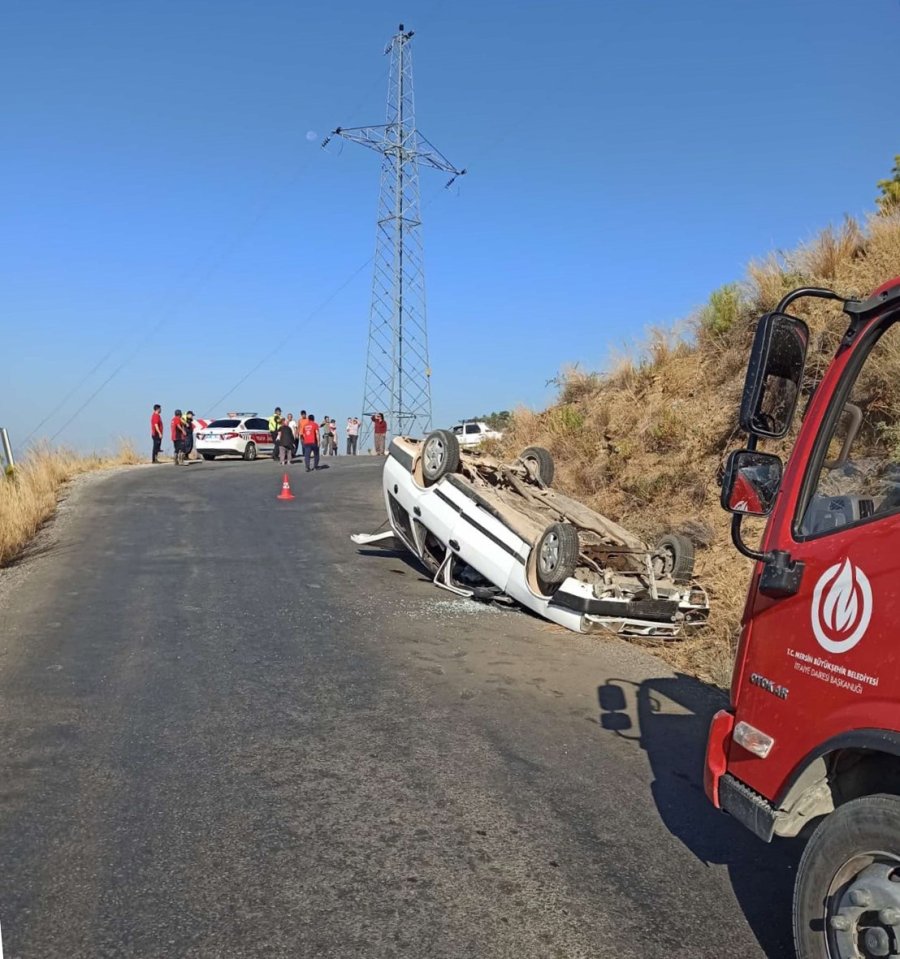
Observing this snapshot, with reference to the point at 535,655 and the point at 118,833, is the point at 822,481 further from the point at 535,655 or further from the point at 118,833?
the point at 535,655

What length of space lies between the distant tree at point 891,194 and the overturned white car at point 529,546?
8.47m

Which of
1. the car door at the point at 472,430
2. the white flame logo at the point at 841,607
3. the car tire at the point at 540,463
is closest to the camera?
the white flame logo at the point at 841,607

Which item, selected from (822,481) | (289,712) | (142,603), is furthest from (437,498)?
(822,481)

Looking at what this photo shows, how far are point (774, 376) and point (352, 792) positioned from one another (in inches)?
112

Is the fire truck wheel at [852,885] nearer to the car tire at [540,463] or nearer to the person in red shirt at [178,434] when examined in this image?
the car tire at [540,463]

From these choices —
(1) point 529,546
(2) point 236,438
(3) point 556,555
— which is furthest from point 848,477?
(2) point 236,438

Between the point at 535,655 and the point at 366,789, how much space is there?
3.00 m

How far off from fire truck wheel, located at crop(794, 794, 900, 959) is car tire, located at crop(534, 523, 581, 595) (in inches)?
197

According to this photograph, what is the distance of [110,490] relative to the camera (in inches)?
680

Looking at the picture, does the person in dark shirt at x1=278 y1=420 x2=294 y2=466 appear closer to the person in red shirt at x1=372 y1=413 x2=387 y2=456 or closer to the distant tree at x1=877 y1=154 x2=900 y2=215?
the person in red shirt at x1=372 y1=413 x2=387 y2=456

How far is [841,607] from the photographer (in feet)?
8.20

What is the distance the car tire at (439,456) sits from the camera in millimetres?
9195

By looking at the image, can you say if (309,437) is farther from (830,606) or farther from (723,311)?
(830,606)

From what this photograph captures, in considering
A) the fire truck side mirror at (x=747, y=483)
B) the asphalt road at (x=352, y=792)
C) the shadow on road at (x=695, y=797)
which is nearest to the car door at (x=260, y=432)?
the asphalt road at (x=352, y=792)
